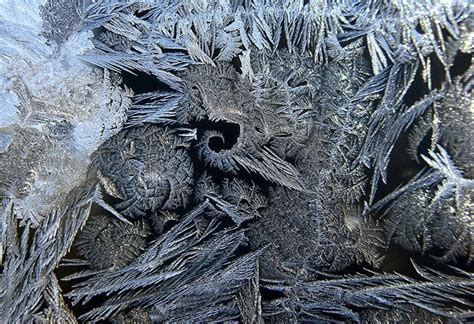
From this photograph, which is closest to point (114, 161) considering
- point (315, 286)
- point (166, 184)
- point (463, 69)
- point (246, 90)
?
point (166, 184)

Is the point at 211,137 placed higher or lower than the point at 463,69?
lower

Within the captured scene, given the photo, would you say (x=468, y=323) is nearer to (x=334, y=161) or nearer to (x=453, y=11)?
(x=334, y=161)

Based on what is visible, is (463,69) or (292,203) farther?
(292,203)

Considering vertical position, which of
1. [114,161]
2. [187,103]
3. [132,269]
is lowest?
[132,269]

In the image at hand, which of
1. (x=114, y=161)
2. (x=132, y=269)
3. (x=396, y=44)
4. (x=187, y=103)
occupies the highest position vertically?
(x=396, y=44)

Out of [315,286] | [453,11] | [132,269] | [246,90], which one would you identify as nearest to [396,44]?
[453,11]

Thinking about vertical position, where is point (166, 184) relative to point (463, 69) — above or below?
below

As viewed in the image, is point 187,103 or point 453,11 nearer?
point 453,11

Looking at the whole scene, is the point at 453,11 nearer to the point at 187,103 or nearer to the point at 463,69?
the point at 463,69
